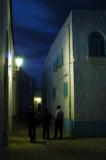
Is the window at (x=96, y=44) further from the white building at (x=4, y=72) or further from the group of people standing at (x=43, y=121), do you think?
the white building at (x=4, y=72)

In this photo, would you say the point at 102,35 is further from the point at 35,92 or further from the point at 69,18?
the point at 35,92

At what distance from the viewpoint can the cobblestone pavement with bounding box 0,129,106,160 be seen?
15.9 metres

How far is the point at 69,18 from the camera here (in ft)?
80.2

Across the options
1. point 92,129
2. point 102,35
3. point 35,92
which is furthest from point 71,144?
point 35,92

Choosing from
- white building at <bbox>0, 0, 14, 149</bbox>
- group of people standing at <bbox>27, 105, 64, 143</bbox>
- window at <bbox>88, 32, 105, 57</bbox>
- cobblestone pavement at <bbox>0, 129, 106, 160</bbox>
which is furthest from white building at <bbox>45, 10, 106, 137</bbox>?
white building at <bbox>0, 0, 14, 149</bbox>

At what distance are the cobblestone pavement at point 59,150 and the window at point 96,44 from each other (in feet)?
16.2

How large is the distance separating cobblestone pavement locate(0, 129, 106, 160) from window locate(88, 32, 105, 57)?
16.2 feet

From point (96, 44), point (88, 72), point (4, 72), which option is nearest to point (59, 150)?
point (4, 72)

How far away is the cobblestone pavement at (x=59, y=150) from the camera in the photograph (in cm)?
1589

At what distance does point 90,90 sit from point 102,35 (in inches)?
125

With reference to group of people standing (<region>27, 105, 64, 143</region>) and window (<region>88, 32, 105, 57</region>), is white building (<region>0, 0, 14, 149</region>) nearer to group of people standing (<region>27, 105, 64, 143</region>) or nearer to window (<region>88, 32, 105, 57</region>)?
group of people standing (<region>27, 105, 64, 143</region>)

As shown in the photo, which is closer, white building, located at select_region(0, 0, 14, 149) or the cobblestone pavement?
white building, located at select_region(0, 0, 14, 149)

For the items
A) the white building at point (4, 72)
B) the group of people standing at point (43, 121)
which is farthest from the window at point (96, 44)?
the white building at point (4, 72)

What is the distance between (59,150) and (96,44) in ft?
26.3
